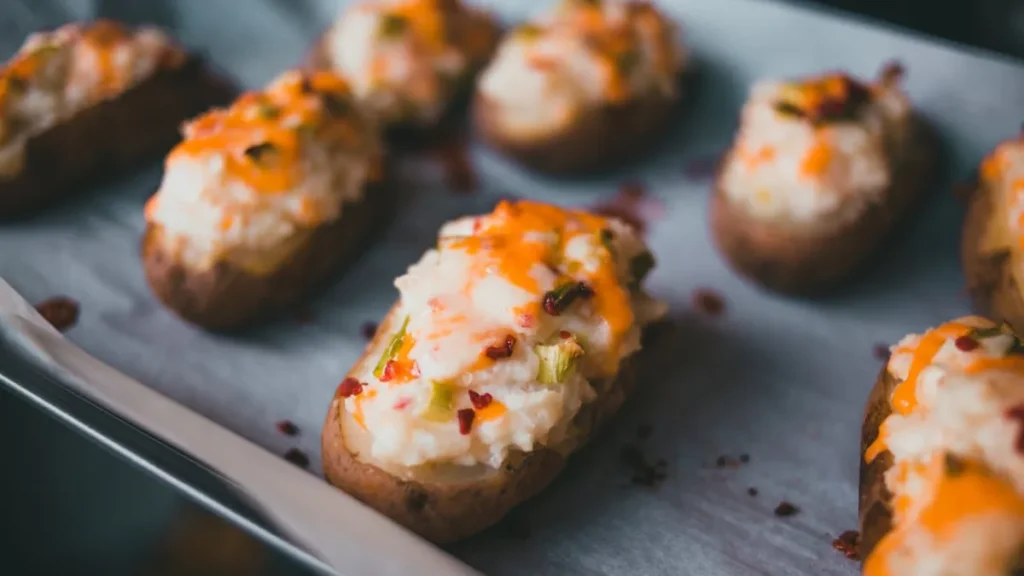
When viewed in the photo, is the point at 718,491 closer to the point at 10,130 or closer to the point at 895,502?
the point at 895,502

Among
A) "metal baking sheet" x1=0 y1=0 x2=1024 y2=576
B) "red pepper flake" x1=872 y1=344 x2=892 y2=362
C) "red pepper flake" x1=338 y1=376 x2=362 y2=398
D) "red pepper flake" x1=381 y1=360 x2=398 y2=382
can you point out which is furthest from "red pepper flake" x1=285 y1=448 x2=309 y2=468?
"red pepper flake" x1=872 y1=344 x2=892 y2=362

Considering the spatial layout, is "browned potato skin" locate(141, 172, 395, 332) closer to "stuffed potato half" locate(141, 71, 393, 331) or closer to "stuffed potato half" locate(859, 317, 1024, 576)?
"stuffed potato half" locate(141, 71, 393, 331)

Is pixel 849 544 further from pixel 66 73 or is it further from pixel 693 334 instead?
pixel 66 73

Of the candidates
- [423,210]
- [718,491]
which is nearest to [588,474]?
[718,491]

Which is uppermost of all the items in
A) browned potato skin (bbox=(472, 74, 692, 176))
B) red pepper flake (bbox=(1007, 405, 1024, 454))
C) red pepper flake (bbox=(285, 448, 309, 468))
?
red pepper flake (bbox=(1007, 405, 1024, 454))

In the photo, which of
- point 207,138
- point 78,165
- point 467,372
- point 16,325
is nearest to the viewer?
point 467,372

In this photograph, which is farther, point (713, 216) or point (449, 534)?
point (713, 216)
